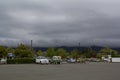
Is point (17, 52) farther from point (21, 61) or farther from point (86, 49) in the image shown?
point (86, 49)

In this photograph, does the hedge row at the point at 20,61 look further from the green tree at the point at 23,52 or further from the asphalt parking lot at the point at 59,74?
the asphalt parking lot at the point at 59,74

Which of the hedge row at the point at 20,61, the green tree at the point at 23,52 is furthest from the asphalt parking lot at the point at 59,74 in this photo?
the green tree at the point at 23,52

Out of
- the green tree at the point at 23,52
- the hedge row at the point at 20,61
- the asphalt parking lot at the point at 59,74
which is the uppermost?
the green tree at the point at 23,52

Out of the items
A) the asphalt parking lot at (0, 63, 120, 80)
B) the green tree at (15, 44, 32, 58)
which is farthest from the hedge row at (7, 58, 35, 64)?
the asphalt parking lot at (0, 63, 120, 80)

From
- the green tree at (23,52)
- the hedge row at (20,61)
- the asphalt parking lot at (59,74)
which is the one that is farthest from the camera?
the green tree at (23,52)

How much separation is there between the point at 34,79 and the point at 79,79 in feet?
10.3

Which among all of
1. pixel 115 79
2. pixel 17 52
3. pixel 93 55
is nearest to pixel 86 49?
pixel 93 55

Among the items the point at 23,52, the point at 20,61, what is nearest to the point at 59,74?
the point at 20,61

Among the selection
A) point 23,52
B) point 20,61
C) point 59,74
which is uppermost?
point 23,52

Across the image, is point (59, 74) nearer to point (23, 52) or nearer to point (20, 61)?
point (20, 61)

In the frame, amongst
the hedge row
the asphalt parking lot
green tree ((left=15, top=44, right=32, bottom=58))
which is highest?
green tree ((left=15, top=44, right=32, bottom=58))

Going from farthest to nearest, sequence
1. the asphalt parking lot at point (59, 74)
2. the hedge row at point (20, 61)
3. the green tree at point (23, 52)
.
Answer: the green tree at point (23, 52) → the hedge row at point (20, 61) → the asphalt parking lot at point (59, 74)

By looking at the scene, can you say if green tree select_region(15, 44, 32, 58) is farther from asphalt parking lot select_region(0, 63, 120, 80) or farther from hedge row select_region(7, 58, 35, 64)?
asphalt parking lot select_region(0, 63, 120, 80)

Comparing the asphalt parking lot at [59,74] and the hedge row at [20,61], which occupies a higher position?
the hedge row at [20,61]
